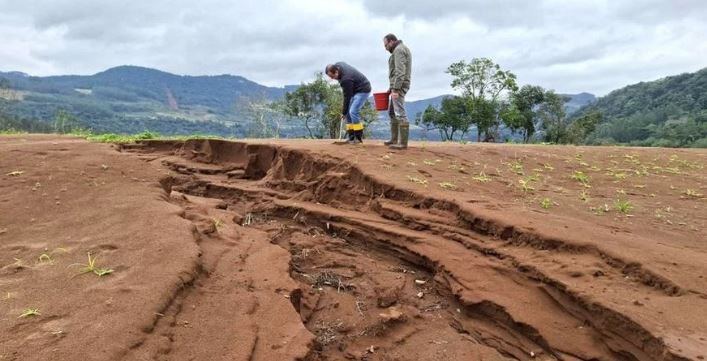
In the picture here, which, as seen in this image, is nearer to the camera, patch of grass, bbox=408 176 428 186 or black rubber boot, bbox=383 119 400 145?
patch of grass, bbox=408 176 428 186

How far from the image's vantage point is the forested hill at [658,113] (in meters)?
30.4

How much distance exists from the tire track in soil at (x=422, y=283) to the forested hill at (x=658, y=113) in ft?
86.8

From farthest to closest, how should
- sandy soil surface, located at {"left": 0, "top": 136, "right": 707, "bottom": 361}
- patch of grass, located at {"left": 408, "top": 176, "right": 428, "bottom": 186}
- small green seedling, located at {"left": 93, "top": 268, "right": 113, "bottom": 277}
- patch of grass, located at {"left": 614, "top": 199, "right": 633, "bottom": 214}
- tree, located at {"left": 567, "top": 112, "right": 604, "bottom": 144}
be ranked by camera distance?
tree, located at {"left": 567, "top": 112, "right": 604, "bottom": 144} < patch of grass, located at {"left": 408, "top": 176, "right": 428, "bottom": 186} < patch of grass, located at {"left": 614, "top": 199, "right": 633, "bottom": 214} < small green seedling, located at {"left": 93, "top": 268, "right": 113, "bottom": 277} < sandy soil surface, located at {"left": 0, "top": 136, "right": 707, "bottom": 361}

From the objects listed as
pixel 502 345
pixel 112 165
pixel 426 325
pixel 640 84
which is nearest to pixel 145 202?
pixel 112 165

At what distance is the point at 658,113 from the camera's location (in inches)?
1673

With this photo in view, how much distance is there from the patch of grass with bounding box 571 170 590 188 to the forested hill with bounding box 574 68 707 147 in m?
23.1

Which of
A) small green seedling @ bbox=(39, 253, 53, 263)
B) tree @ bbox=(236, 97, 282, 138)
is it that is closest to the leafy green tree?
tree @ bbox=(236, 97, 282, 138)

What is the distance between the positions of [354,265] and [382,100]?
162 inches

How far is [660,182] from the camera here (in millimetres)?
7535

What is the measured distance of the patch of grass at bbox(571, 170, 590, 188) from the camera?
23.8ft

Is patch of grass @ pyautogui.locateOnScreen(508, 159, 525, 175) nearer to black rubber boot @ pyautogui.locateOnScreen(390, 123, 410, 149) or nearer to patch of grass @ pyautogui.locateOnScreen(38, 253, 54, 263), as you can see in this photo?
black rubber boot @ pyautogui.locateOnScreen(390, 123, 410, 149)

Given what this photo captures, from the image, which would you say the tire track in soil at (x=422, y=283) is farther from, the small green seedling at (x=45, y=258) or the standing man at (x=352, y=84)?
the standing man at (x=352, y=84)

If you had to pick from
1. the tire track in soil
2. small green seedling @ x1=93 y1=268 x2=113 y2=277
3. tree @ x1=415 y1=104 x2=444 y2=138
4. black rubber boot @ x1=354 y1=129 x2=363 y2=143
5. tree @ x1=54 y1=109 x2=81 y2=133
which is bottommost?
the tire track in soil

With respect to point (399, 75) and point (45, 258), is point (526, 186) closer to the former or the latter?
point (399, 75)
